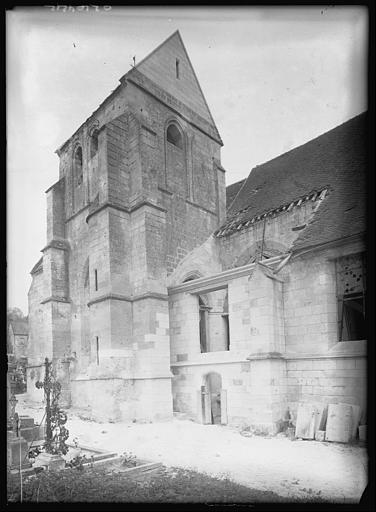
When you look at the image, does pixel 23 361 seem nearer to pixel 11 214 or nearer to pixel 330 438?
pixel 11 214

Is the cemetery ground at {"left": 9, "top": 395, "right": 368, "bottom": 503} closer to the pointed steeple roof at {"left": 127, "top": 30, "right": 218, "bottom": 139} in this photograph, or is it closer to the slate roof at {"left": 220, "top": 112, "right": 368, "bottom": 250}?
the slate roof at {"left": 220, "top": 112, "right": 368, "bottom": 250}

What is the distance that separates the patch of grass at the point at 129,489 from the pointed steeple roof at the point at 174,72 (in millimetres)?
12031

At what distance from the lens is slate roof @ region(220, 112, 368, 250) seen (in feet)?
→ 33.4

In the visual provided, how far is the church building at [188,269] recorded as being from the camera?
32.8 ft

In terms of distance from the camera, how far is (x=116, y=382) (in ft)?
39.7

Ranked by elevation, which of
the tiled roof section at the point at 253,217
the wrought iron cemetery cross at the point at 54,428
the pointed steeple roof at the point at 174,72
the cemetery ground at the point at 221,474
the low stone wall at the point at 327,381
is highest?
the pointed steeple roof at the point at 174,72

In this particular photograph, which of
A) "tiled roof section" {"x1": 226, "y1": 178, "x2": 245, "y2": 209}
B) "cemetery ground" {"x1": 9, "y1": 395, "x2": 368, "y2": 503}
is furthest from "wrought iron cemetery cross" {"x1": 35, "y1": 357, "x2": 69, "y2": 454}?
"tiled roof section" {"x1": 226, "y1": 178, "x2": 245, "y2": 209}

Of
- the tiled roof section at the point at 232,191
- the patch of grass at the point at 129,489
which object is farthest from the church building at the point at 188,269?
the patch of grass at the point at 129,489

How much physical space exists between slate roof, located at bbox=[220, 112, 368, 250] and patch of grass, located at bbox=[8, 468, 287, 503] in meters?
5.75

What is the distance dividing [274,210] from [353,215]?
14.5 ft

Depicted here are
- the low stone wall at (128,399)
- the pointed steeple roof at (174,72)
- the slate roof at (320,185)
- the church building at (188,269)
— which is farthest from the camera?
the pointed steeple roof at (174,72)

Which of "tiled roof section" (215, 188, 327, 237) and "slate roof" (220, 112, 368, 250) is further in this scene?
"tiled roof section" (215, 188, 327, 237)

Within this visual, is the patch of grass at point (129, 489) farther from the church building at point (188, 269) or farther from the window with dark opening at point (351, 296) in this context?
the window with dark opening at point (351, 296)

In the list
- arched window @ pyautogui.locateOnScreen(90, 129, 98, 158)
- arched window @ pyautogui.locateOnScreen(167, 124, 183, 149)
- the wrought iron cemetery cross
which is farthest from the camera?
arched window @ pyautogui.locateOnScreen(167, 124, 183, 149)
